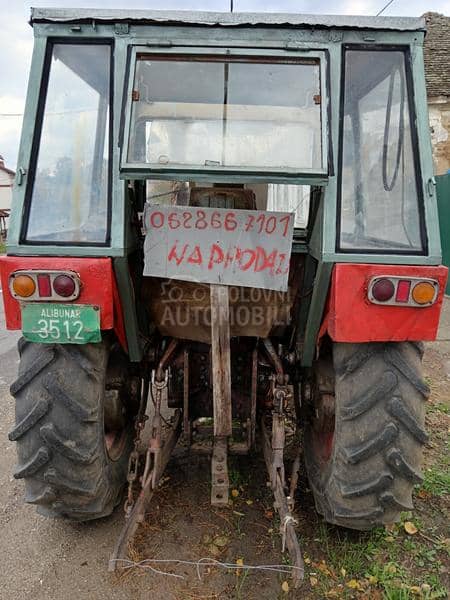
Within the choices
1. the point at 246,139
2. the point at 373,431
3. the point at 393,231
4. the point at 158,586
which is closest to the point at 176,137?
the point at 246,139

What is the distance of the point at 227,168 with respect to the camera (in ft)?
6.35

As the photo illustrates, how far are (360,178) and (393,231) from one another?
267mm

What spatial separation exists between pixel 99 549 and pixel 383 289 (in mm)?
1952

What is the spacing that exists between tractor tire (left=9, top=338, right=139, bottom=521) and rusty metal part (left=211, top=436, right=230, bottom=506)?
585 millimetres

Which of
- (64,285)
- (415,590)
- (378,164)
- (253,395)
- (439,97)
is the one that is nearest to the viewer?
(64,285)

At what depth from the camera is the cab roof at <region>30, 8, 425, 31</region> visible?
79.7 inches

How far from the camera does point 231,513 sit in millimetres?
2896

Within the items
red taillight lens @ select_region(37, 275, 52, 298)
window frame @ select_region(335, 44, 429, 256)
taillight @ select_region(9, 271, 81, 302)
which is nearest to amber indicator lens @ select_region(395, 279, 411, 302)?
window frame @ select_region(335, 44, 429, 256)

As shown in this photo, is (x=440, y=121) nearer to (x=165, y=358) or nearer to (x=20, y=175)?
(x=165, y=358)

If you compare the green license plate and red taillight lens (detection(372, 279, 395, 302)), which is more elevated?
red taillight lens (detection(372, 279, 395, 302))

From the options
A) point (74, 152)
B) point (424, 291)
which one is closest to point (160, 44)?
point (74, 152)

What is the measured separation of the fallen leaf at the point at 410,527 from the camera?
2.72m

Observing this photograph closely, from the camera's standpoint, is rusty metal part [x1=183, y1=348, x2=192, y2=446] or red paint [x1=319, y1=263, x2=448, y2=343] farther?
rusty metal part [x1=183, y1=348, x2=192, y2=446]

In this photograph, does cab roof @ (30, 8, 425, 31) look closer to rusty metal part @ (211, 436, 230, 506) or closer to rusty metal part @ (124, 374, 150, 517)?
rusty metal part @ (124, 374, 150, 517)
